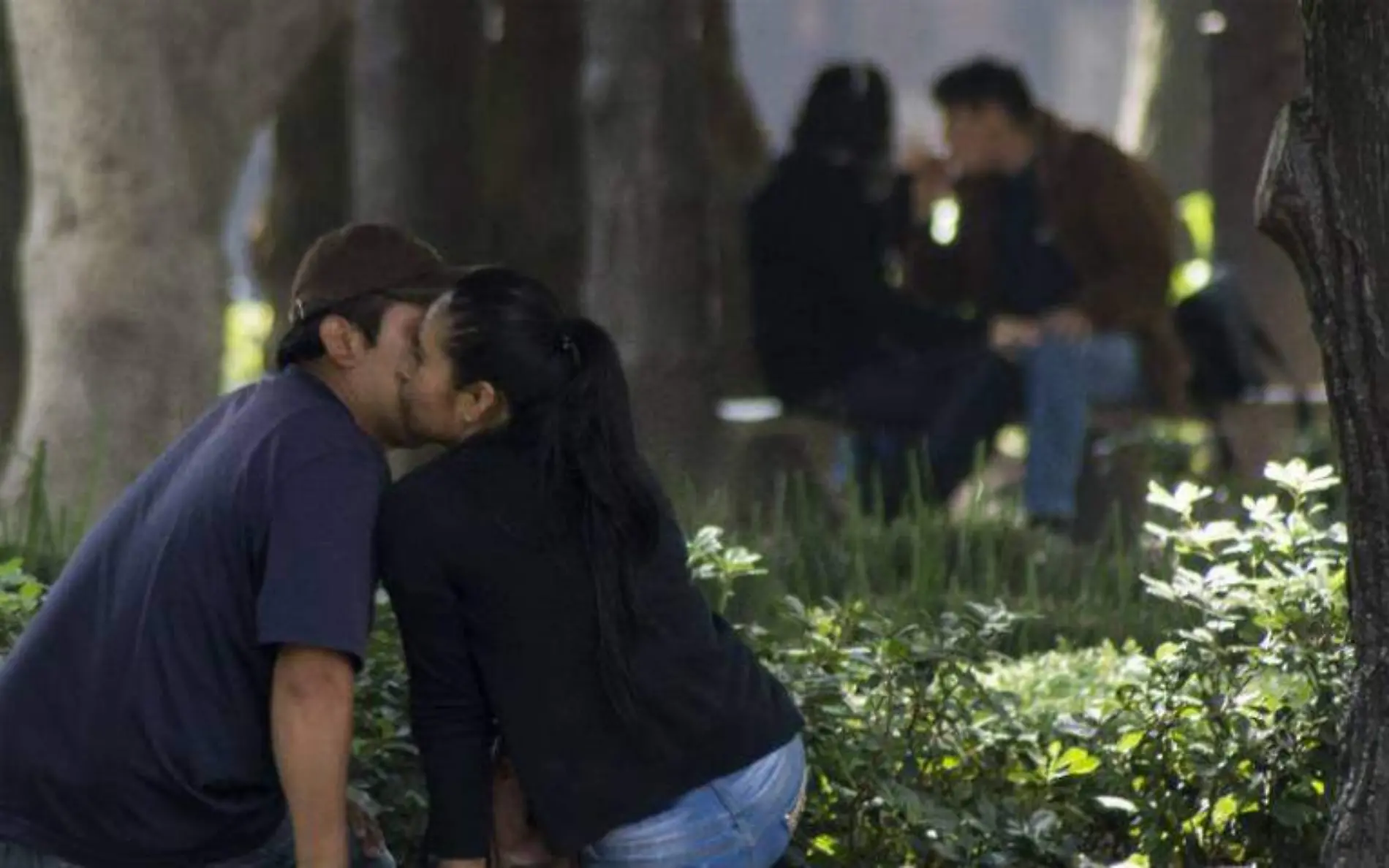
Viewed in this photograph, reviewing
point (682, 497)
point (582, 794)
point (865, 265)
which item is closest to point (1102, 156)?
point (865, 265)

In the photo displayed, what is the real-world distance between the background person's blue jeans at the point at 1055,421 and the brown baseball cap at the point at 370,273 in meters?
5.63

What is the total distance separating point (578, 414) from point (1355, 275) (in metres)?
1.34

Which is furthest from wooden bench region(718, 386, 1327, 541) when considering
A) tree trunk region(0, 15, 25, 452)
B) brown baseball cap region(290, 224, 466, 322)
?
brown baseball cap region(290, 224, 466, 322)

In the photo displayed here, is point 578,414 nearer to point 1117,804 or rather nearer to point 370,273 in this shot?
point 370,273

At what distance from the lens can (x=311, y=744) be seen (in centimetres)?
445

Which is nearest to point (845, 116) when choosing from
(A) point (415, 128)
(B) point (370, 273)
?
(A) point (415, 128)

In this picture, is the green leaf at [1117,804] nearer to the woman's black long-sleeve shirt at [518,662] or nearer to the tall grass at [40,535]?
the woman's black long-sleeve shirt at [518,662]

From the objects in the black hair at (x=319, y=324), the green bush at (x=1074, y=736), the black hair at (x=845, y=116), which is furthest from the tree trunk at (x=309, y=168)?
the black hair at (x=319, y=324)

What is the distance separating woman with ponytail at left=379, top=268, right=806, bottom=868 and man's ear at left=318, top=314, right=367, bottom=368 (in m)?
0.08

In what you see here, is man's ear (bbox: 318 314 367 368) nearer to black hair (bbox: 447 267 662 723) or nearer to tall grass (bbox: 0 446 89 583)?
black hair (bbox: 447 267 662 723)

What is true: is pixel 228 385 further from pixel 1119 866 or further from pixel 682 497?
pixel 1119 866

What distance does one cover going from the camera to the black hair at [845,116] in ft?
35.2

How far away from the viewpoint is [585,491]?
468cm

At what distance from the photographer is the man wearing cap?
14.6 ft
